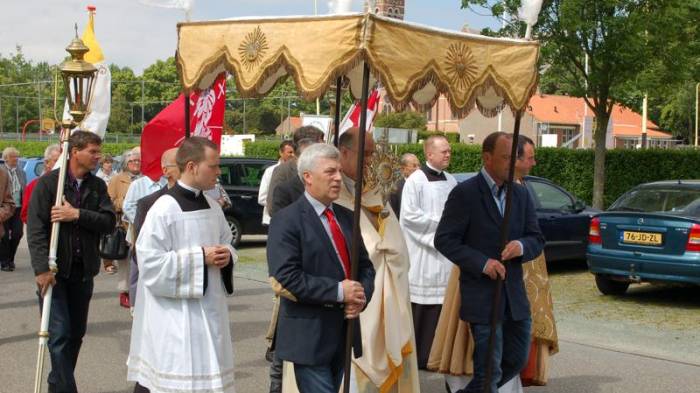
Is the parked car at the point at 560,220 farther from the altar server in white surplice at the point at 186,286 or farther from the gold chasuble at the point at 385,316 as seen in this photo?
the altar server in white surplice at the point at 186,286

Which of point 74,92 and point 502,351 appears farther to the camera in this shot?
point 74,92

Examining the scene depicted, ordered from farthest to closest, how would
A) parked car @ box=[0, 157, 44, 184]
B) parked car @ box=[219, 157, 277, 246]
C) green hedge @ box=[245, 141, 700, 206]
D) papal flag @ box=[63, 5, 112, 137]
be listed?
1. parked car @ box=[0, 157, 44, 184]
2. green hedge @ box=[245, 141, 700, 206]
3. parked car @ box=[219, 157, 277, 246]
4. papal flag @ box=[63, 5, 112, 137]

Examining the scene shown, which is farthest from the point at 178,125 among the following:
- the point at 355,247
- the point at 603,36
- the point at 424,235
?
the point at 603,36

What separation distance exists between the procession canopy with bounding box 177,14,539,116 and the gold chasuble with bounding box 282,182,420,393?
82cm

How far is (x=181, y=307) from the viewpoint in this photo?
4.73 m

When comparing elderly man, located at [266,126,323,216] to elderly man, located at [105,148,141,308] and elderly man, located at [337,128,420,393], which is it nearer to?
elderly man, located at [337,128,420,393]

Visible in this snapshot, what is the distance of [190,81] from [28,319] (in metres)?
5.51

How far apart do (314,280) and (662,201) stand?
8.48 meters

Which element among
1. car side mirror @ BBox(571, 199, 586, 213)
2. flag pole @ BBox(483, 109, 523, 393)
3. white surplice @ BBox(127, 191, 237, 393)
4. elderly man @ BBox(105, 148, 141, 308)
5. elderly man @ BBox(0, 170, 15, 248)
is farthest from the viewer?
car side mirror @ BBox(571, 199, 586, 213)

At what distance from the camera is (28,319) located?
32.8ft

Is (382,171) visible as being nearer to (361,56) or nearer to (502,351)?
(361,56)

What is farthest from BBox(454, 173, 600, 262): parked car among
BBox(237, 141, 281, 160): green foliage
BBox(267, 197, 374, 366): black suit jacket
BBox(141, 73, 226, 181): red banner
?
BBox(237, 141, 281, 160): green foliage

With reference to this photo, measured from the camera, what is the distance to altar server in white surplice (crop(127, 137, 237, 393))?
467 centimetres

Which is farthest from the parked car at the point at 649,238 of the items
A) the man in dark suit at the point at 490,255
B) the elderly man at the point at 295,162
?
the elderly man at the point at 295,162
